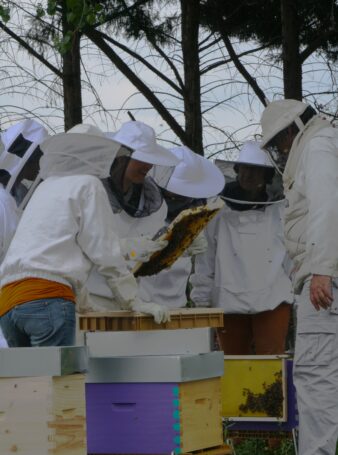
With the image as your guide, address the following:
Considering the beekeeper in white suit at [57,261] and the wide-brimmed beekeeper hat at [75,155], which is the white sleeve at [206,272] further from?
the beekeeper in white suit at [57,261]

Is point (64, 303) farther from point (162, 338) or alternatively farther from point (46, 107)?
point (46, 107)

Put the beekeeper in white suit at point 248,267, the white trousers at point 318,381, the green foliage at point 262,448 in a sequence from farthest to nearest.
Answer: the beekeeper in white suit at point 248,267 → the green foliage at point 262,448 → the white trousers at point 318,381

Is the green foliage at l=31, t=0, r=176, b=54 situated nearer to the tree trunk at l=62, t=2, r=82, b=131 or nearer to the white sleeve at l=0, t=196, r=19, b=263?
the tree trunk at l=62, t=2, r=82, b=131

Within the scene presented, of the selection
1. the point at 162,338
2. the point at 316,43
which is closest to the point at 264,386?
the point at 162,338

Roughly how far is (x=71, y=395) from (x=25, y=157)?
2.14 metres

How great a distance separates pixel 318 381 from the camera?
14.2 ft

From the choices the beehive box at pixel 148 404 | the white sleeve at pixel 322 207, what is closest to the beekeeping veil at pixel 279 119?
the white sleeve at pixel 322 207

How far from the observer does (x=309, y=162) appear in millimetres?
4488

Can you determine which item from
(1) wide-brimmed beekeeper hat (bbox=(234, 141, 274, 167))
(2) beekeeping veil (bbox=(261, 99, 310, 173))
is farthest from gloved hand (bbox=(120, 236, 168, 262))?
(1) wide-brimmed beekeeper hat (bbox=(234, 141, 274, 167))

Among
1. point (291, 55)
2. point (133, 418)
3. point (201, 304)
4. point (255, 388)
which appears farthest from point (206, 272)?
point (291, 55)

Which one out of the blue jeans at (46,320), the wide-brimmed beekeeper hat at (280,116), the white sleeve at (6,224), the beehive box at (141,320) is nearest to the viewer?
the blue jeans at (46,320)

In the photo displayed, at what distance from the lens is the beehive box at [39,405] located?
3758 millimetres

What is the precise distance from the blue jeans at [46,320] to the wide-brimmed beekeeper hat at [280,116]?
136cm

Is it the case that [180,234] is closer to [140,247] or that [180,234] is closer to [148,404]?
[140,247]
